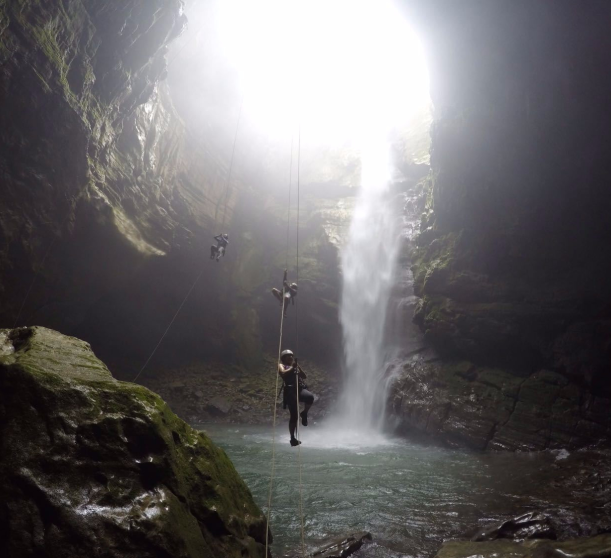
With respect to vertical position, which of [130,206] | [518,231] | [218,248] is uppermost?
[130,206]

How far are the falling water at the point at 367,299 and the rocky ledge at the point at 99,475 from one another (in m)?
12.4

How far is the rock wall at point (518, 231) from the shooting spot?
1127 cm

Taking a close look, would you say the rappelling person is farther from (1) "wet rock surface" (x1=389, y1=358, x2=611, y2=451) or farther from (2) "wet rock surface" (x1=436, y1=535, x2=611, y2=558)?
(2) "wet rock surface" (x1=436, y1=535, x2=611, y2=558)

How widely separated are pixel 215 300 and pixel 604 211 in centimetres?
1730

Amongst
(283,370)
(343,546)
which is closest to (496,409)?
(283,370)

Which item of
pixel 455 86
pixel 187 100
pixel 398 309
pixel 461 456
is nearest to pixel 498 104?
pixel 455 86

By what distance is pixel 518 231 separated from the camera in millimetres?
14016

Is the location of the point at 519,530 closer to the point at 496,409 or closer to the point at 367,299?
the point at 496,409

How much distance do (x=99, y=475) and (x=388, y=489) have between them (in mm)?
6638

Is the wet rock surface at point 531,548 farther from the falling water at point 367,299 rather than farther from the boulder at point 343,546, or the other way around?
the falling water at point 367,299

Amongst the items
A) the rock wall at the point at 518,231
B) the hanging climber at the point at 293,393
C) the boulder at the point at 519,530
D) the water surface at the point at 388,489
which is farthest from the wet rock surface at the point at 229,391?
the boulder at the point at 519,530

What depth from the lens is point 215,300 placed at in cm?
2092

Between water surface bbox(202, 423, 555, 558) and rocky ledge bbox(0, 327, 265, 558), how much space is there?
2.05m

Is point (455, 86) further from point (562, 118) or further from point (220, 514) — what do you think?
point (220, 514)
